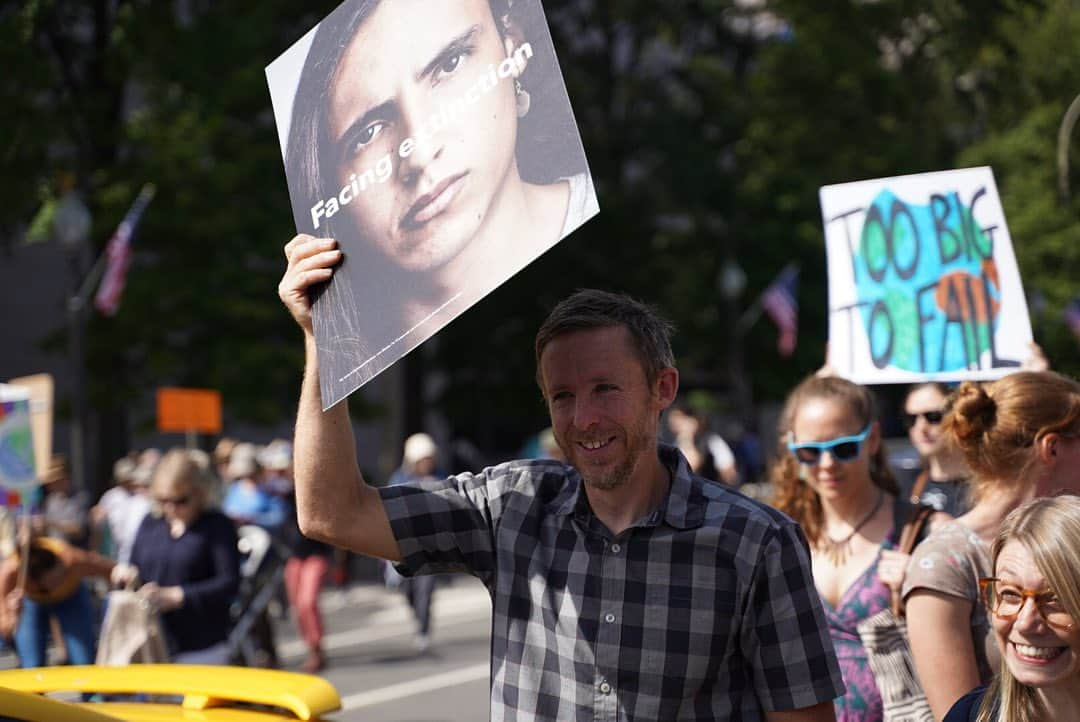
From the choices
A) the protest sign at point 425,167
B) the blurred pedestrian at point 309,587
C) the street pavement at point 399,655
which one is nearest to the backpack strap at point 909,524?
the protest sign at point 425,167

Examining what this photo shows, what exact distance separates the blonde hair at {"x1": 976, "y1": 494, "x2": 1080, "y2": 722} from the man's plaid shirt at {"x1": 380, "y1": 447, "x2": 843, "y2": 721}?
0.35 m

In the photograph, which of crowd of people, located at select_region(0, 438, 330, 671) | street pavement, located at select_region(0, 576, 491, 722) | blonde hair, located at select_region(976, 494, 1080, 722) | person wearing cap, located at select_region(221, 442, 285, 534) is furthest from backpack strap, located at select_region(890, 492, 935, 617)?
person wearing cap, located at select_region(221, 442, 285, 534)

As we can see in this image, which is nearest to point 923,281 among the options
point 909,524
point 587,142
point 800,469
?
point 800,469

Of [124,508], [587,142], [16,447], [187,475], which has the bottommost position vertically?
[187,475]

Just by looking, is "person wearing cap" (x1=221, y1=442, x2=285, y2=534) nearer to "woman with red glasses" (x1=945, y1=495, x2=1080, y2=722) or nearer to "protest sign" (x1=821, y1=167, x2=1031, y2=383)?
"protest sign" (x1=821, y1=167, x2=1031, y2=383)

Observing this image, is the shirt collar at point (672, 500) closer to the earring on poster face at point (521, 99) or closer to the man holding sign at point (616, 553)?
the man holding sign at point (616, 553)

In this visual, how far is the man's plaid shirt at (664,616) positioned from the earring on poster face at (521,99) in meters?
0.78

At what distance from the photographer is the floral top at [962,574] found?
3588 mm

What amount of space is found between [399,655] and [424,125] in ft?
40.4

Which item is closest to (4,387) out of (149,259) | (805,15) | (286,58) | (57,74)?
(286,58)

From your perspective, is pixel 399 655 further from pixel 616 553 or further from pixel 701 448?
pixel 616 553

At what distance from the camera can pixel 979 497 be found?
3.94 metres

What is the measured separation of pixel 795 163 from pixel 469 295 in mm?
29457

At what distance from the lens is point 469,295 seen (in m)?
2.79
